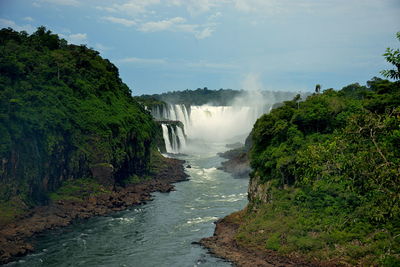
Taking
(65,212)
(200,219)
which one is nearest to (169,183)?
(200,219)

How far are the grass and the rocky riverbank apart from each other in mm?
19834

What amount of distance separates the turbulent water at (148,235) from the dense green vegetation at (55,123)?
939 centimetres

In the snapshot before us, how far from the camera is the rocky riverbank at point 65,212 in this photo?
121 feet

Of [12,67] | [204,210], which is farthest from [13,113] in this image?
[204,210]

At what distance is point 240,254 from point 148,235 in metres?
11.6

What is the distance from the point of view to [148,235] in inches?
1662

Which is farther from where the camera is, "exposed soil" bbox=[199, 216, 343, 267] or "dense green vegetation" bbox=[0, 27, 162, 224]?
"dense green vegetation" bbox=[0, 27, 162, 224]

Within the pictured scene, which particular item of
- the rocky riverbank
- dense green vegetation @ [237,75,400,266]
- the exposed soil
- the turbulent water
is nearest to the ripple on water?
the turbulent water

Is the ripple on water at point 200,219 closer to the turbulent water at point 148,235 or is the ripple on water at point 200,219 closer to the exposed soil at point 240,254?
the turbulent water at point 148,235

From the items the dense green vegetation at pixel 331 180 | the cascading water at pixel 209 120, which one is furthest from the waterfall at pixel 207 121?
the dense green vegetation at pixel 331 180

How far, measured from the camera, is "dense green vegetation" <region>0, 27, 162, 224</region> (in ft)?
161

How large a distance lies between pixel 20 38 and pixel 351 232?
58954 millimetres

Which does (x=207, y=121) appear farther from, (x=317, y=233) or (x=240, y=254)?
(x=317, y=233)

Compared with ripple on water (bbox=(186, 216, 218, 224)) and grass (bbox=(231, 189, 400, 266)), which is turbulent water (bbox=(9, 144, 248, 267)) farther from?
grass (bbox=(231, 189, 400, 266))
